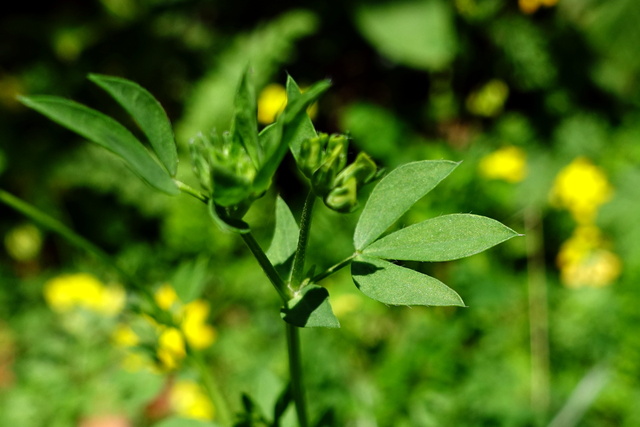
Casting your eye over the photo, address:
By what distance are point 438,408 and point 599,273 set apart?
0.76m

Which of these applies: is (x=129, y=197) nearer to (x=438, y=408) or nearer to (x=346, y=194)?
(x=438, y=408)

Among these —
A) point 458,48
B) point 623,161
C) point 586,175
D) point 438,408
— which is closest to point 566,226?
point 586,175

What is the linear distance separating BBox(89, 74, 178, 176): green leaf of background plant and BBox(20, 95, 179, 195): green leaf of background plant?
2 cm

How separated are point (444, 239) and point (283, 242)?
145 mm

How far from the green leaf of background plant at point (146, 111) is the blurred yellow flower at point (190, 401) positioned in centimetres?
92

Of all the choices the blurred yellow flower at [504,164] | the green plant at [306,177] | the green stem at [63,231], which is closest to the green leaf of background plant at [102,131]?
the green plant at [306,177]

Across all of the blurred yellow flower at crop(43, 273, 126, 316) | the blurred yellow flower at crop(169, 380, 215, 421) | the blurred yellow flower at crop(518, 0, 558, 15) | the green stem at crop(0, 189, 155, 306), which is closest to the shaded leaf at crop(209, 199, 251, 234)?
the green stem at crop(0, 189, 155, 306)

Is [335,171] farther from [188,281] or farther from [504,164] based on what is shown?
[504,164]

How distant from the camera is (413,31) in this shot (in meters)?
1.92

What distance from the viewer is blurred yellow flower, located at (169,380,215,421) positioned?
126 centimetres

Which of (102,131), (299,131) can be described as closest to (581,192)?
(299,131)

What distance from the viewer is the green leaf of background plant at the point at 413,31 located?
186cm

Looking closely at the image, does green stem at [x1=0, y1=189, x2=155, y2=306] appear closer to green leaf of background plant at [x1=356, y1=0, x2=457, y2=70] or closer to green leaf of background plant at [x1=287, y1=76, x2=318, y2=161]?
green leaf of background plant at [x1=287, y1=76, x2=318, y2=161]

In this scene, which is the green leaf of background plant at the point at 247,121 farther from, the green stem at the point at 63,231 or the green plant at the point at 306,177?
the green stem at the point at 63,231
